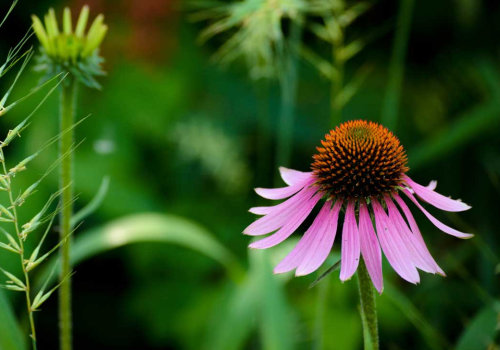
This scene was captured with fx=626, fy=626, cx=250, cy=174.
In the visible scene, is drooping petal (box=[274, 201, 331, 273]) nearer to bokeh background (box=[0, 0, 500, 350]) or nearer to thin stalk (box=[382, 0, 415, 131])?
bokeh background (box=[0, 0, 500, 350])

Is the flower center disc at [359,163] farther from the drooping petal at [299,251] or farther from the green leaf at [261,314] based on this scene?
the green leaf at [261,314]

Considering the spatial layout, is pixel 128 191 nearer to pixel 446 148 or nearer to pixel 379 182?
pixel 446 148

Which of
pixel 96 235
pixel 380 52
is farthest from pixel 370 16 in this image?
pixel 96 235

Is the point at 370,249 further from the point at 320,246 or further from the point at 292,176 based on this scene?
the point at 292,176

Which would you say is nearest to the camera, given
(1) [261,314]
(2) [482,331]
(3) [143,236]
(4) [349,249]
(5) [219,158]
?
(4) [349,249]

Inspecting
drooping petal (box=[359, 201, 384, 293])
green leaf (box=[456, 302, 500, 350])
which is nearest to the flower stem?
drooping petal (box=[359, 201, 384, 293])

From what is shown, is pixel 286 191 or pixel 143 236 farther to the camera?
pixel 143 236

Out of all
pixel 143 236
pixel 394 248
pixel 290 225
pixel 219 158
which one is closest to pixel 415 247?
pixel 394 248

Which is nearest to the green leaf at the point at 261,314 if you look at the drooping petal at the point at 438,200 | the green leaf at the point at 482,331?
the green leaf at the point at 482,331
